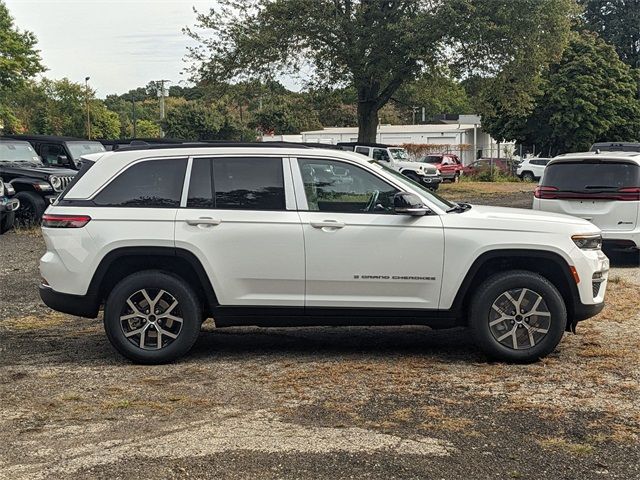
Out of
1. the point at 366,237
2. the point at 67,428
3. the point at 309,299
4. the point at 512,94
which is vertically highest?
the point at 512,94

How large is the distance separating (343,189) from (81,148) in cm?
1368

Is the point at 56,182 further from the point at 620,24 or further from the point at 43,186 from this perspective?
the point at 620,24

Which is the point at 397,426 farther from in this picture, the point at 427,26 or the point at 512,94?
the point at 512,94

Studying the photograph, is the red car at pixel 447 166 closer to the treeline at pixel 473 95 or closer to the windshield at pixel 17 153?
the treeline at pixel 473 95

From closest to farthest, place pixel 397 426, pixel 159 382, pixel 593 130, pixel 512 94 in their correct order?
pixel 397 426
pixel 159 382
pixel 512 94
pixel 593 130

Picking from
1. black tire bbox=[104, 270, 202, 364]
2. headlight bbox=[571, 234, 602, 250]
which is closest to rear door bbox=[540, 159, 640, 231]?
headlight bbox=[571, 234, 602, 250]

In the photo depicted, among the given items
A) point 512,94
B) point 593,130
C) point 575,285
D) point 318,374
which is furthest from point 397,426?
point 593,130

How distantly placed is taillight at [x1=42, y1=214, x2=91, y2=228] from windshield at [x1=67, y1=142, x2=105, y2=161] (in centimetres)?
1227

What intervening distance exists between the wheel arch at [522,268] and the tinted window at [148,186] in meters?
2.45

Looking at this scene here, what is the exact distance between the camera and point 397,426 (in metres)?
4.91

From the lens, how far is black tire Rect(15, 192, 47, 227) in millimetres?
15953

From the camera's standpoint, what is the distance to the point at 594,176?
11312 millimetres

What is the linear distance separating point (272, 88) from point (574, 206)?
21.8 metres

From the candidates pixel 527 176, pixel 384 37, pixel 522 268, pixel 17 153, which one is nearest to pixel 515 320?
pixel 522 268
